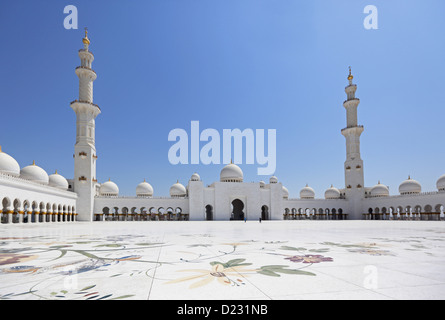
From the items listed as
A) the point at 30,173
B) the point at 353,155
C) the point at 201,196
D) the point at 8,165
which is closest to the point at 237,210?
the point at 201,196

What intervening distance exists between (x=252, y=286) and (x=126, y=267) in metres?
1.89

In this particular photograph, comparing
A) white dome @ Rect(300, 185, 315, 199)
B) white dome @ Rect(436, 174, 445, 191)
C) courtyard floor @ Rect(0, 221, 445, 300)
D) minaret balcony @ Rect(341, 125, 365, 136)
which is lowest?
courtyard floor @ Rect(0, 221, 445, 300)

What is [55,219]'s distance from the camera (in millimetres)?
29719

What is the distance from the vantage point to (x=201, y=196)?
4209 centimetres

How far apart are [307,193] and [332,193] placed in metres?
4.12

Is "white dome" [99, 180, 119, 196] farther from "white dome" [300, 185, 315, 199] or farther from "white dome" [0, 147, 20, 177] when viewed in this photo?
"white dome" [300, 185, 315, 199]

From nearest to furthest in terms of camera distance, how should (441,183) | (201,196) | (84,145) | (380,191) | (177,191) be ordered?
(84,145)
(441,183)
(201,196)
(380,191)
(177,191)

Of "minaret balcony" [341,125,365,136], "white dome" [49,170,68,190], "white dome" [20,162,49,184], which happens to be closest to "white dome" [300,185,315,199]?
"minaret balcony" [341,125,365,136]

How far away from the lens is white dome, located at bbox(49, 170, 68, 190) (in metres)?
35.1

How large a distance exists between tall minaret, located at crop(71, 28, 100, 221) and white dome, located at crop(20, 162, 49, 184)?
4072mm

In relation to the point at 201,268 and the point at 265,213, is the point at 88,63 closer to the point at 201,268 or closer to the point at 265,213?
the point at 265,213

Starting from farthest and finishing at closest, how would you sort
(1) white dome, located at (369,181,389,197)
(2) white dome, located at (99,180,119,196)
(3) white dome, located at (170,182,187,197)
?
(3) white dome, located at (170,182,187,197)
(1) white dome, located at (369,181,389,197)
(2) white dome, located at (99,180,119,196)

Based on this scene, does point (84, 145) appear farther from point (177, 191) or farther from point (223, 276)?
point (223, 276)
